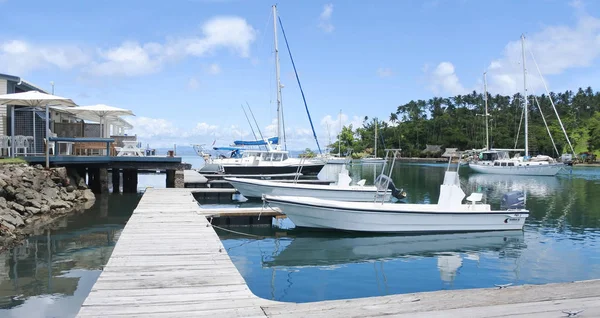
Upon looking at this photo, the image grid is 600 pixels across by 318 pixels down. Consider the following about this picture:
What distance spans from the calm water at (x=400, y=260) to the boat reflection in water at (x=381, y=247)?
0.02 m

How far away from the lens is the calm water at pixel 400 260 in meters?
10.1

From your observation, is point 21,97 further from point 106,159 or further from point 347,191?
point 347,191

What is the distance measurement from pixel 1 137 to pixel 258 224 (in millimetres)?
11264

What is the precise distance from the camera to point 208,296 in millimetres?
6242

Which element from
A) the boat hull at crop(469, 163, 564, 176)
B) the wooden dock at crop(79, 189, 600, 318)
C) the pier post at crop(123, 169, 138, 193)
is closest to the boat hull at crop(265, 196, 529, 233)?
the wooden dock at crop(79, 189, 600, 318)

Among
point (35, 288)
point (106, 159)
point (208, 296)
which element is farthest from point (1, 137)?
point (208, 296)

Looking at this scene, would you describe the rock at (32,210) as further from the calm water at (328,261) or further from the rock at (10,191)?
the calm water at (328,261)

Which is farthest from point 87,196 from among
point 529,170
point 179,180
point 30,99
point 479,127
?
point 479,127

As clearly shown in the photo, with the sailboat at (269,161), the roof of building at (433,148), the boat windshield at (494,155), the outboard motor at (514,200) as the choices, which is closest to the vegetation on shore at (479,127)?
the roof of building at (433,148)

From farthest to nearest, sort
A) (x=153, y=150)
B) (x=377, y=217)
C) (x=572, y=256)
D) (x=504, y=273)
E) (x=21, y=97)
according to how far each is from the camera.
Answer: (x=153, y=150)
(x=21, y=97)
(x=377, y=217)
(x=572, y=256)
(x=504, y=273)

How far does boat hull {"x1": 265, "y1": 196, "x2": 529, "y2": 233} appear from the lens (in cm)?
1481

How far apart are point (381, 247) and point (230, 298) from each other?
841 cm

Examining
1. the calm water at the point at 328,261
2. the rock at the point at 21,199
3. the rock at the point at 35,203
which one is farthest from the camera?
the rock at the point at 35,203

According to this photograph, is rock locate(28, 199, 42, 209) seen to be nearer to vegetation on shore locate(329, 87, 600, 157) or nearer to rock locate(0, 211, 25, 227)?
rock locate(0, 211, 25, 227)
